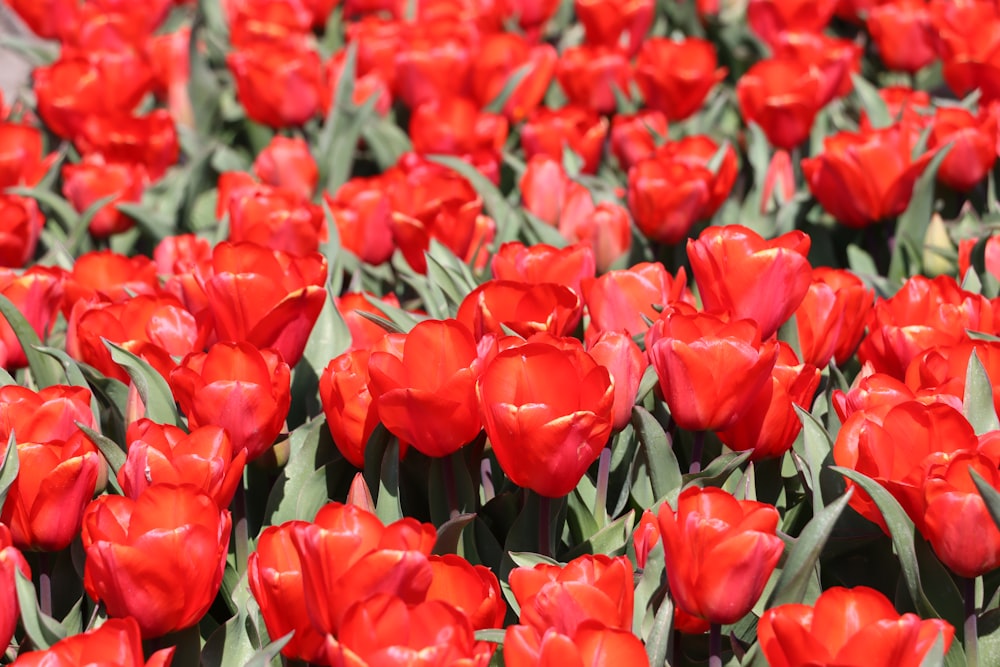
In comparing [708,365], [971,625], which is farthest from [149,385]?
[971,625]

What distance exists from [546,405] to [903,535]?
365 millimetres

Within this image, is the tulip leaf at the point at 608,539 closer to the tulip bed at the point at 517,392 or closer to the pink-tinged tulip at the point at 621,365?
the tulip bed at the point at 517,392

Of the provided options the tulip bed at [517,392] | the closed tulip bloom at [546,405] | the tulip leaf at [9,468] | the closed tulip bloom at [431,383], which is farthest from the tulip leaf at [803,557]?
the tulip leaf at [9,468]

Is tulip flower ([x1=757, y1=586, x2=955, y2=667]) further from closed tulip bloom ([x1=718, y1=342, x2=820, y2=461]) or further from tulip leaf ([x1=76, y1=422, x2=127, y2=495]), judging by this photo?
tulip leaf ([x1=76, y1=422, x2=127, y2=495])

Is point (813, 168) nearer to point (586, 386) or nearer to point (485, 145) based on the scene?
point (485, 145)

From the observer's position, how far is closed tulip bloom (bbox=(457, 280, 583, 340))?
56.8 inches

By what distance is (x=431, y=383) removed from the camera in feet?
4.15

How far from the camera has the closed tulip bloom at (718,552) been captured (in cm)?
104

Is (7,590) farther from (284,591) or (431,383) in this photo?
(431,383)

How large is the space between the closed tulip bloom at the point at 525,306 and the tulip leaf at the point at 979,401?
0.44 m

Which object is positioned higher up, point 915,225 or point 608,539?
point 608,539

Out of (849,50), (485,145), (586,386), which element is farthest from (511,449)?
(849,50)

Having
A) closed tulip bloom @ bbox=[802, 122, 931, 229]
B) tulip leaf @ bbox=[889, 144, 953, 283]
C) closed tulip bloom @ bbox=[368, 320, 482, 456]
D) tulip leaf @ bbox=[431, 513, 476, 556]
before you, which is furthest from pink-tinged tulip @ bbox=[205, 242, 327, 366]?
tulip leaf @ bbox=[889, 144, 953, 283]

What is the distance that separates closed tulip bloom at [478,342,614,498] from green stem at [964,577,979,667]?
376mm
